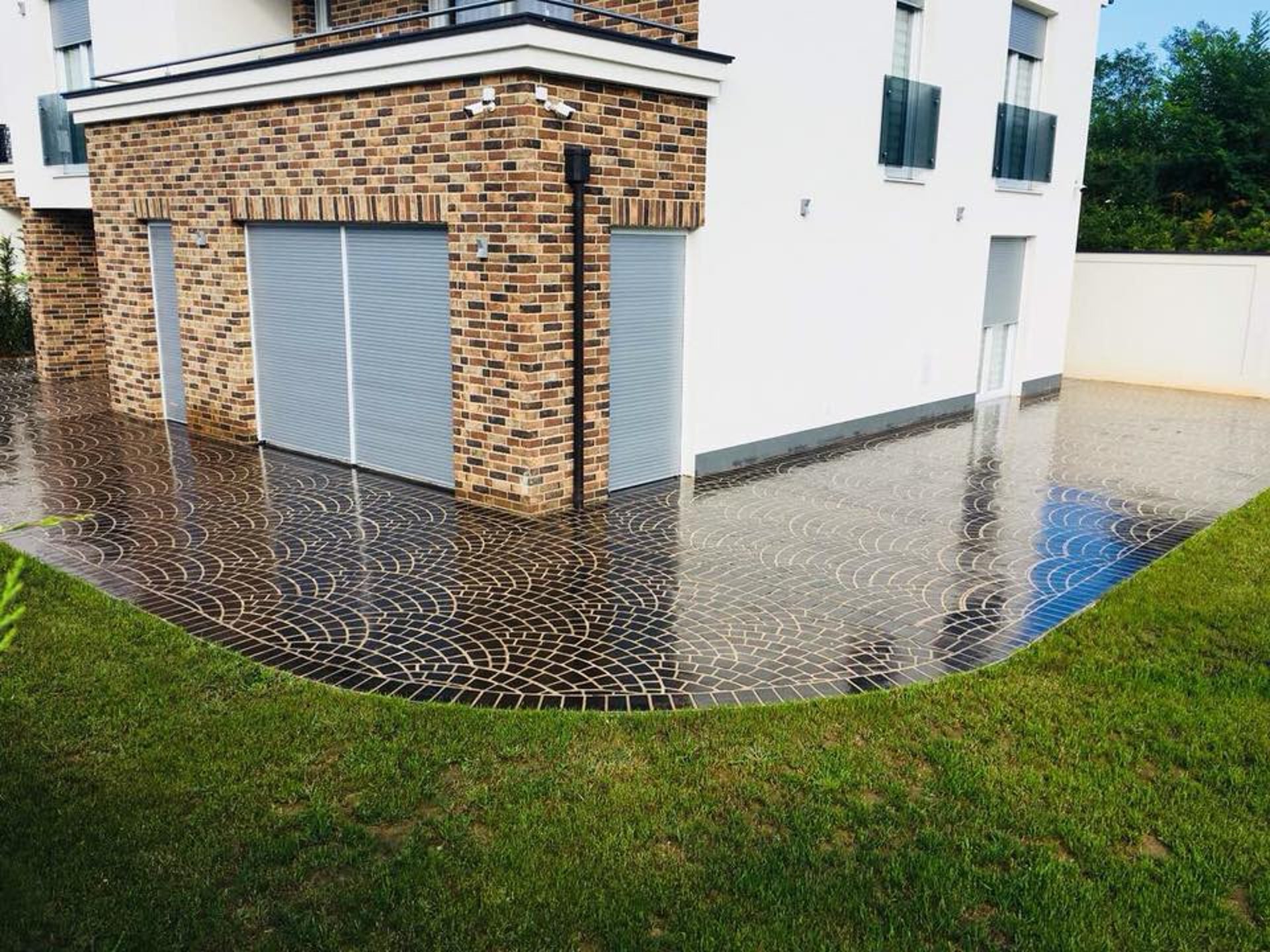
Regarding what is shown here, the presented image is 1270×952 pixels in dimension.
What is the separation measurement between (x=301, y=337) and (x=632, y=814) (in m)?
8.06

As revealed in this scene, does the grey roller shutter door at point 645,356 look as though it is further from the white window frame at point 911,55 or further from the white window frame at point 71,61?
the white window frame at point 71,61

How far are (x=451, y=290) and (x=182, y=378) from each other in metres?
5.16

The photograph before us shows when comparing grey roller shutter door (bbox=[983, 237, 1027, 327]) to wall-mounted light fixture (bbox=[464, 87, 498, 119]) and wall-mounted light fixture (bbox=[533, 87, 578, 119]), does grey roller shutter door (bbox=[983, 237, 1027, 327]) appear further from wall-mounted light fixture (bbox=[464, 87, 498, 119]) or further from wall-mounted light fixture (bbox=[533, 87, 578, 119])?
wall-mounted light fixture (bbox=[464, 87, 498, 119])

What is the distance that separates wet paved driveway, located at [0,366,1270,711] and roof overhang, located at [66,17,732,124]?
359 centimetres

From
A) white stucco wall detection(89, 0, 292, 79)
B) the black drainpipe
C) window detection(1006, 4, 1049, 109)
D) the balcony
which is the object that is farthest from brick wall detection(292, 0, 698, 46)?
window detection(1006, 4, 1049, 109)

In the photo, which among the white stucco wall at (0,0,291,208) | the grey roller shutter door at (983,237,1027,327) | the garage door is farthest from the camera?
the grey roller shutter door at (983,237,1027,327)

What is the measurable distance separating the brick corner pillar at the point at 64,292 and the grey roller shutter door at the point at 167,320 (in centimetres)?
443

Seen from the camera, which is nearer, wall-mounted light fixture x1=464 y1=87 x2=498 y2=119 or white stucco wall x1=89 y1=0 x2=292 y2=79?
wall-mounted light fixture x1=464 y1=87 x2=498 y2=119

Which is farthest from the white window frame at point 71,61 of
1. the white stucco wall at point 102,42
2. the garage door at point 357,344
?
the garage door at point 357,344

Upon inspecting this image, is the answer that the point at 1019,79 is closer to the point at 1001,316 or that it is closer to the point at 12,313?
the point at 1001,316

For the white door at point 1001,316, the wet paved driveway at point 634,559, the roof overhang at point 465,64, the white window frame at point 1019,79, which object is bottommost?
the wet paved driveway at point 634,559

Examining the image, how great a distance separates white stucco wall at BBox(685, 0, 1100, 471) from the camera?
1020cm

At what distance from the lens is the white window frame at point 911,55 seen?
41.0ft

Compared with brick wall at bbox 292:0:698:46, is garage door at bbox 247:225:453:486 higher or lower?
lower
